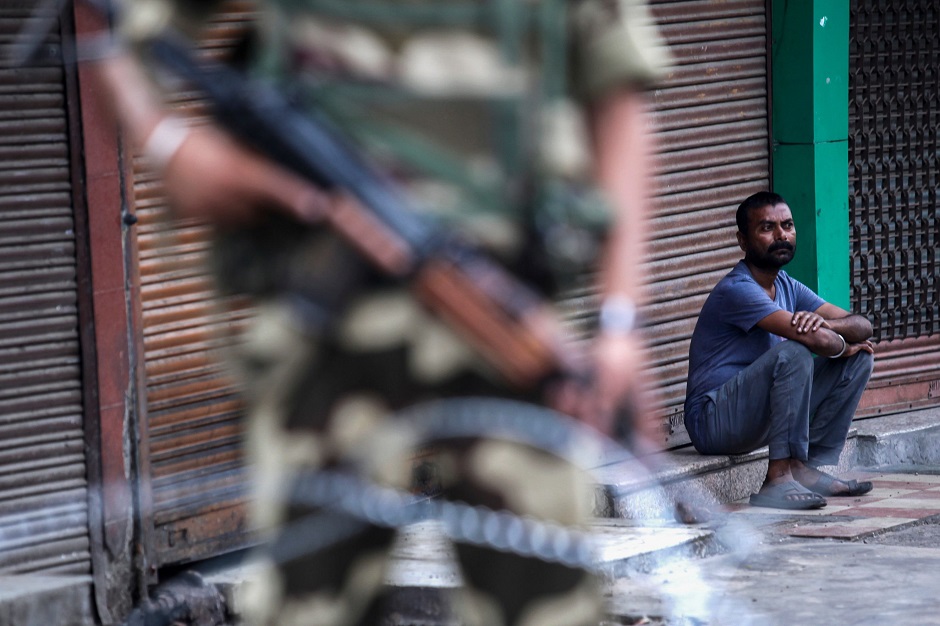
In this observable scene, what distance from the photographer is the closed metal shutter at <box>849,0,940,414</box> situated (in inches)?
341

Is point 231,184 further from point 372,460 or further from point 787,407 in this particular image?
point 787,407

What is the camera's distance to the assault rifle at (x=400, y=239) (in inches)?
84.3

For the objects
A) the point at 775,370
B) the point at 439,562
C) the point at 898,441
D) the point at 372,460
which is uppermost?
the point at 372,460

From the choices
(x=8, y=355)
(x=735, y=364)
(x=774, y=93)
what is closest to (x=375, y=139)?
(x=8, y=355)

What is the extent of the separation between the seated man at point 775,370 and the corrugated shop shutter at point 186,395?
2137 millimetres

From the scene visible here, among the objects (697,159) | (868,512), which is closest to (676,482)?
(868,512)

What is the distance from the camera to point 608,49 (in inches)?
89.4

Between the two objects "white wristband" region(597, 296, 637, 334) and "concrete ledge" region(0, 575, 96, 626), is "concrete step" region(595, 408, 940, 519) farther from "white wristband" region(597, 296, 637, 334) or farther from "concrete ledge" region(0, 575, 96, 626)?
"white wristband" region(597, 296, 637, 334)

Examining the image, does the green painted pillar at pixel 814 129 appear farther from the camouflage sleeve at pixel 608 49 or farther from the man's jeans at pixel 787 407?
the camouflage sleeve at pixel 608 49

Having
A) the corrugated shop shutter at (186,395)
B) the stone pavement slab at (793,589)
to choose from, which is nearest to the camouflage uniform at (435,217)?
the stone pavement slab at (793,589)

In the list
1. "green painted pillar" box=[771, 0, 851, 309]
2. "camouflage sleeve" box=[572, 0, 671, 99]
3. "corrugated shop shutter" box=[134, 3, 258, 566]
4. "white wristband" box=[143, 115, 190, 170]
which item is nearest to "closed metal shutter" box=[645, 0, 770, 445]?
"green painted pillar" box=[771, 0, 851, 309]

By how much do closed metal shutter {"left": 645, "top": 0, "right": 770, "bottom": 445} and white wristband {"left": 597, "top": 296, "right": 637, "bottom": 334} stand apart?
5.25 m

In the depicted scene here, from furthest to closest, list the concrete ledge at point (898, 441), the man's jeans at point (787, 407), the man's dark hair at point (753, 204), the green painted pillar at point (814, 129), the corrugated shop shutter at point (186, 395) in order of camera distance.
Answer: the green painted pillar at point (814, 129) → the concrete ledge at point (898, 441) → the man's dark hair at point (753, 204) → the man's jeans at point (787, 407) → the corrugated shop shutter at point (186, 395)

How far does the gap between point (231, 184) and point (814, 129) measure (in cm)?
Result: 625
